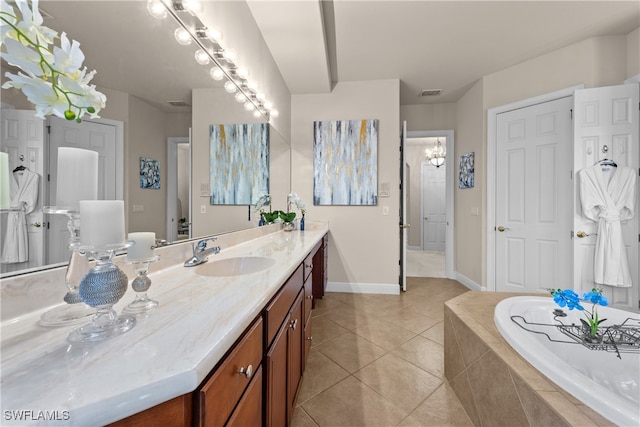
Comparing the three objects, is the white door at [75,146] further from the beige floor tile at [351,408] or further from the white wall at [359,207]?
the white wall at [359,207]

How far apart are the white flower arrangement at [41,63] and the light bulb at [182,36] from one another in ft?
2.70

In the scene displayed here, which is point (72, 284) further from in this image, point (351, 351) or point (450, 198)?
point (450, 198)

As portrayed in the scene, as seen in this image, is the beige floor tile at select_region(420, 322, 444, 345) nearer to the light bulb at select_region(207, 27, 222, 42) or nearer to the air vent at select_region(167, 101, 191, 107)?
the air vent at select_region(167, 101, 191, 107)

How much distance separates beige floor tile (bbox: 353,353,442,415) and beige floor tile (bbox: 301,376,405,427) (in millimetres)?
57

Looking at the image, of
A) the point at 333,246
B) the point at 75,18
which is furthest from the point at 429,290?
the point at 75,18

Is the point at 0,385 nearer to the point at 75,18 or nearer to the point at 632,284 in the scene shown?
the point at 75,18

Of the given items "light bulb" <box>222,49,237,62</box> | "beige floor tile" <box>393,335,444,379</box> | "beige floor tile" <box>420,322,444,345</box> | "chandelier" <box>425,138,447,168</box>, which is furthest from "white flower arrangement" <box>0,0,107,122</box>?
"chandelier" <box>425,138,447,168</box>

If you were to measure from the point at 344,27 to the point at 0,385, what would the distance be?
2.87 meters

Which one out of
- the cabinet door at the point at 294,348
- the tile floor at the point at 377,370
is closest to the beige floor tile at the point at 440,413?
the tile floor at the point at 377,370

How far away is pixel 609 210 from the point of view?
231 centimetres

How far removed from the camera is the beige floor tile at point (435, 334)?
215cm

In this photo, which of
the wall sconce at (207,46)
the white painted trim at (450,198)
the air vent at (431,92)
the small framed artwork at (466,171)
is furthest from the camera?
the white painted trim at (450,198)

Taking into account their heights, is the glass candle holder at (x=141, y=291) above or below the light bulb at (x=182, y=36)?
below

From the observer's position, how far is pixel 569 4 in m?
2.12
